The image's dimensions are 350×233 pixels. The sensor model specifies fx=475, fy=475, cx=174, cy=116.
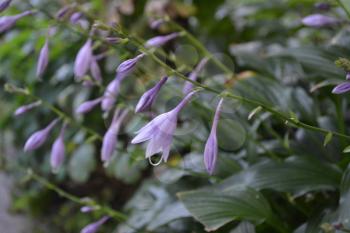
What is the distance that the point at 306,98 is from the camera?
6.35 ft

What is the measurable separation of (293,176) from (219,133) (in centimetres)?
37

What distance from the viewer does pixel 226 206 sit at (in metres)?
1.34

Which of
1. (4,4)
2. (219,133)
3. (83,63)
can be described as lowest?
(219,133)

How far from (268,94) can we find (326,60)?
31 cm

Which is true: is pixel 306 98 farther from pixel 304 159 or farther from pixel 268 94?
pixel 304 159

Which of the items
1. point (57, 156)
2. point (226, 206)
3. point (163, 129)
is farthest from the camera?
point (57, 156)

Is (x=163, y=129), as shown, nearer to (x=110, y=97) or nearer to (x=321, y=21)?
(x=110, y=97)

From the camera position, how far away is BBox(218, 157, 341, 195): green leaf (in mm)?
1448

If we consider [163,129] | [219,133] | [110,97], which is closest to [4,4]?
[110,97]

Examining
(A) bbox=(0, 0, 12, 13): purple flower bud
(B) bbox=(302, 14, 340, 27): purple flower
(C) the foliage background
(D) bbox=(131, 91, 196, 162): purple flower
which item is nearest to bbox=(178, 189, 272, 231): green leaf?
(C) the foliage background

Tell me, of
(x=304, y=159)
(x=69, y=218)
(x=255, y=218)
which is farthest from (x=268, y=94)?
(x=69, y=218)

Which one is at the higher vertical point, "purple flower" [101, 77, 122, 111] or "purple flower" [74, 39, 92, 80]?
"purple flower" [74, 39, 92, 80]

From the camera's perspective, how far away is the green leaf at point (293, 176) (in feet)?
4.75

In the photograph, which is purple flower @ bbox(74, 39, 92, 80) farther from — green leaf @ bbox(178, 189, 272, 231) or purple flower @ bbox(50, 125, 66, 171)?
green leaf @ bbox(178, 189, 272, 231)
